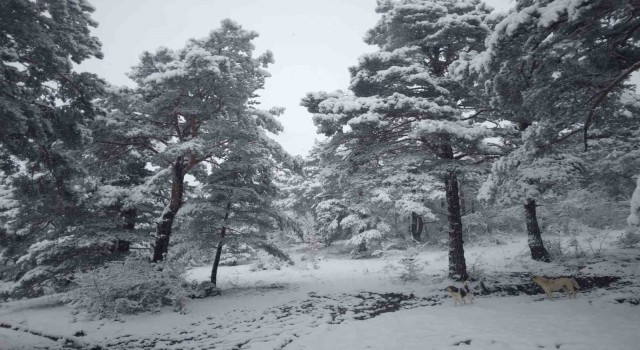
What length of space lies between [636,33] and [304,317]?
937cm

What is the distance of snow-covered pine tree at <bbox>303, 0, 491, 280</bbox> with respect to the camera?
9.00m

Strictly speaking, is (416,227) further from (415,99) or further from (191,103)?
(191,103)

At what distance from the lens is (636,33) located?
5.66 m

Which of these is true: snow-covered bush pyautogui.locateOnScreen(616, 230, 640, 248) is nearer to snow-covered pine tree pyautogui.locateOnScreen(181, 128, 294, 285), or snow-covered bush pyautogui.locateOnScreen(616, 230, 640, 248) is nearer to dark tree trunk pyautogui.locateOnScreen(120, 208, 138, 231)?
snow-covered pine tree pyautogui.locateOnScreen(181, 128, 294, 285)

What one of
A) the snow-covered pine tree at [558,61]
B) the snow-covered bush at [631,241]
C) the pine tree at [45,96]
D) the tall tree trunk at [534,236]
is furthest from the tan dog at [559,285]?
the pine tree at [45,96]

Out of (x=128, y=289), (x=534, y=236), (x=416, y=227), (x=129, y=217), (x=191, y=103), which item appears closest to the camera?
(x=128, y=289)

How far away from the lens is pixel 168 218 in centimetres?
1066

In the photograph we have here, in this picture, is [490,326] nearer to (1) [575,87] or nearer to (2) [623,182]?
(1) [575,87]

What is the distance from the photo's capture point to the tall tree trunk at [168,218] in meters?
10.5

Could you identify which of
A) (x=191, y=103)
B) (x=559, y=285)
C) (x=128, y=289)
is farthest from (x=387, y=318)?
(x=191, y=103)

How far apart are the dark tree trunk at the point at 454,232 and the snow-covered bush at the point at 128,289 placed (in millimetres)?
8841

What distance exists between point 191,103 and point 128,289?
6168 mm

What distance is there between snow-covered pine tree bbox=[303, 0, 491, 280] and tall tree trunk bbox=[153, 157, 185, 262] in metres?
5.60

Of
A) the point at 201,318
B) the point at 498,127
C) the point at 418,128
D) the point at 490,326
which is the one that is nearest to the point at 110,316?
the point at 201,318
